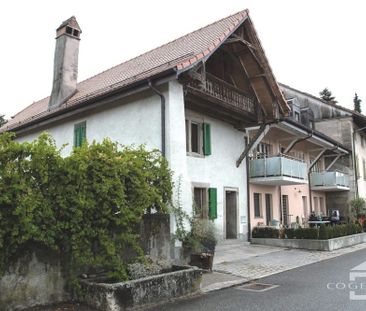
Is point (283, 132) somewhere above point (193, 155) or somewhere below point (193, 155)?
above

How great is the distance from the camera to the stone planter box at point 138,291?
683cm

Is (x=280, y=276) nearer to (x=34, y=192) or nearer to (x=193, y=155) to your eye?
(x=193, y=155)

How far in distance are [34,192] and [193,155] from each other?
8499mm

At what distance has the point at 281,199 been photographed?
837 inches

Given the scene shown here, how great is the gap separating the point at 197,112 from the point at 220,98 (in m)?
1.28

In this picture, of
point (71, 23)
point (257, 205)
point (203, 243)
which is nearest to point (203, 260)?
point (203, 243)

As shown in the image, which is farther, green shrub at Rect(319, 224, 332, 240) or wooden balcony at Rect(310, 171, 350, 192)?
wooden balcony at Rect(310, 171, 350, 192)

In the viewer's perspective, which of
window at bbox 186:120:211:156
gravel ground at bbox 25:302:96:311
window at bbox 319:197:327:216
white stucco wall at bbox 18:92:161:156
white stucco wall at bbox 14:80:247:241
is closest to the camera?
gravel ground at bbox 25:302:96:311

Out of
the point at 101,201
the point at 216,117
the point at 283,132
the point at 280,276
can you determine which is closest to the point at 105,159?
the point at 101,201

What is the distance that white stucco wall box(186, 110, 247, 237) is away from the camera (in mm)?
14953

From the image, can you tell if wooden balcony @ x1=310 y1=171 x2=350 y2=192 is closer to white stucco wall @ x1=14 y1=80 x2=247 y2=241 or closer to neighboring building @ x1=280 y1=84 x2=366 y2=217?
neighboring building @ x1=280 y1=84 x2=366 y2=217

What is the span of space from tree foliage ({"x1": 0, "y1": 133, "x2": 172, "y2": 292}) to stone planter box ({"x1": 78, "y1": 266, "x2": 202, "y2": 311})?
535 mm

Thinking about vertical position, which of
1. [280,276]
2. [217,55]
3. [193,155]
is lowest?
[280,276]

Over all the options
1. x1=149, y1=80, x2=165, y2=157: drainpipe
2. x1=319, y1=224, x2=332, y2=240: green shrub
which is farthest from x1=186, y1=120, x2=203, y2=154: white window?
x1=319, y1=224, x2=332, y2=240: green shrub
